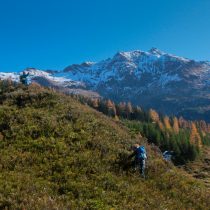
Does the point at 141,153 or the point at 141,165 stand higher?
the point at 141,153

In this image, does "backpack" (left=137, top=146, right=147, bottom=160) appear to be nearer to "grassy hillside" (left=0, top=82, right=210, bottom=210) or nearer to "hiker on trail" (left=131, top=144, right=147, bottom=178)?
"hiker on trail" (left=131, top=144, right=147, bottom=178)

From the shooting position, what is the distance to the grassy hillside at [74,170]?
2619cm

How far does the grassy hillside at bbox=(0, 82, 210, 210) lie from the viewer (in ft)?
85.9

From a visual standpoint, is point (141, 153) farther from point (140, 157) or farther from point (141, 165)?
point (141, 165)

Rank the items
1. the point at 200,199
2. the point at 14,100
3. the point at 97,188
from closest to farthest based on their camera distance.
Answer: the point at 97,188 → the point at 200,199 → the point at 14,100

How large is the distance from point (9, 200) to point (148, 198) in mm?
10068

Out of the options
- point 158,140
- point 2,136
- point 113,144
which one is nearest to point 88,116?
point 113,144

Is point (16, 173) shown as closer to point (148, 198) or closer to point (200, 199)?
point (148, 198)

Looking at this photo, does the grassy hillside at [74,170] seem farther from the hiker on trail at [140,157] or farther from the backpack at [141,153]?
the backpack at [141,153]

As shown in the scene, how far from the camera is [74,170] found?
31109 mm

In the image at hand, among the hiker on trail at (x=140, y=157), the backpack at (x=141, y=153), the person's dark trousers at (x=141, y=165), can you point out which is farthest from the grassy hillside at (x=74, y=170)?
the backpack at (x=141, y=153)

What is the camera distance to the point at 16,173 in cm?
2883

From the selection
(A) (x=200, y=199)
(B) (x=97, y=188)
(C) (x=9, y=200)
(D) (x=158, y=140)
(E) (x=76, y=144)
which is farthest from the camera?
(D) (x=158, y=140)

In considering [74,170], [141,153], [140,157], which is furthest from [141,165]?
[74,170]
